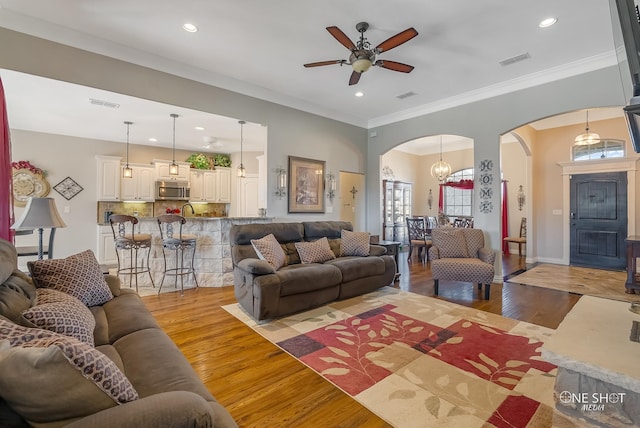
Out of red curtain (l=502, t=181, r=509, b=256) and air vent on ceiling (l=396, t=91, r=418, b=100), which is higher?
air vent on ceiling (l=396, t=91, r=418, b=100)

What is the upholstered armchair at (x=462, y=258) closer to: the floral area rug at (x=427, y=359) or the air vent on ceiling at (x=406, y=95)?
the floral area rug at (x=427, y=359)

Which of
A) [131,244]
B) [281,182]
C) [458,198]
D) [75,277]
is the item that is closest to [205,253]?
[131,244]

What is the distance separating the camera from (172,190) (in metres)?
7.23

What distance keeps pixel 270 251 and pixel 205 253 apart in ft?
5.49

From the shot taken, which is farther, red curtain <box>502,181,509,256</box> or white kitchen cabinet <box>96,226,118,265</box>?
red curtain <box>502,181,509,256</box>

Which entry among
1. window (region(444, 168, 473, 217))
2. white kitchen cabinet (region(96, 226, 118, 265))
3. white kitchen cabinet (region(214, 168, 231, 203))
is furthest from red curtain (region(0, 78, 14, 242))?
window (region(444, 168, 473, 217))

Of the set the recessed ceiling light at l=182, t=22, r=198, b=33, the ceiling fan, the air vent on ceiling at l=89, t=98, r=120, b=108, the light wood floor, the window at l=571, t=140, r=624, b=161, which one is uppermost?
the recessed ceiling light at l=182, t=22, r=198, b=33

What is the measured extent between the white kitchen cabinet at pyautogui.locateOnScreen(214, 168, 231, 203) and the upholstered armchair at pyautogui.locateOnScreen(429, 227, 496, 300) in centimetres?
577

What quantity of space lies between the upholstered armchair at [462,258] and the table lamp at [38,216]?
14.8ft

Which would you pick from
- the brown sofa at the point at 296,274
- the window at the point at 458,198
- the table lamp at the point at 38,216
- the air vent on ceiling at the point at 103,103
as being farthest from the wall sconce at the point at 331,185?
the window at the point at 458,198

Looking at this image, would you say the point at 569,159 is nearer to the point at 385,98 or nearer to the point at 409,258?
the point at 409,258

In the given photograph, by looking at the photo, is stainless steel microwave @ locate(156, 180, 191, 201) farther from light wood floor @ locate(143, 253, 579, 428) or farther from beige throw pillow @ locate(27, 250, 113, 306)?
beige throw pillow @ locate(27, 250, 113, 306)

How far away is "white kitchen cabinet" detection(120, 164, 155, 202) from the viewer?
6.80 metres

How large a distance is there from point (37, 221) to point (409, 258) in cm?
654
